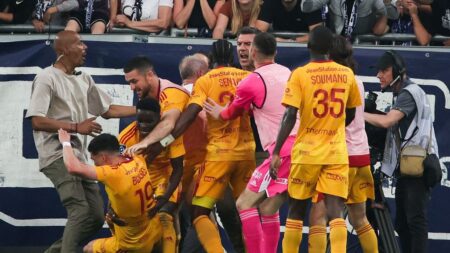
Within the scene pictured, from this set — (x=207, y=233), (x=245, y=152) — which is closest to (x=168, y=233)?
(x=207, y=233)

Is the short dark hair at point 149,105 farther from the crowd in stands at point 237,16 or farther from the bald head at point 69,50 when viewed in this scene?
the crowd in stands at point 237,16

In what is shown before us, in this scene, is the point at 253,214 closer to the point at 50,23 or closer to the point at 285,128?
the point at 285,128

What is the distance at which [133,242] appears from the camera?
41.6ft

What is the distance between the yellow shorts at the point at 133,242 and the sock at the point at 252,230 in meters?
0.80

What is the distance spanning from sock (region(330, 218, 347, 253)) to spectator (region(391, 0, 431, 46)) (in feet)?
11.8

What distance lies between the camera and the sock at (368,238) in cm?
1261

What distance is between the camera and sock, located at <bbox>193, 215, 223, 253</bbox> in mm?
13008

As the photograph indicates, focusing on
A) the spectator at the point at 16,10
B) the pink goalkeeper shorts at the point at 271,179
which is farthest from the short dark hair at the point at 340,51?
the spectator at the point at 16,10

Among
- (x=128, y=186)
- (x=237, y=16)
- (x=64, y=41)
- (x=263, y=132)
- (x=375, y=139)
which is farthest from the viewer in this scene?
(x=237, y=16)

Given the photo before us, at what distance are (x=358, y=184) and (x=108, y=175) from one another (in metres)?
2.23

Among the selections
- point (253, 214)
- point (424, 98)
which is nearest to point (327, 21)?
point (424, 98)

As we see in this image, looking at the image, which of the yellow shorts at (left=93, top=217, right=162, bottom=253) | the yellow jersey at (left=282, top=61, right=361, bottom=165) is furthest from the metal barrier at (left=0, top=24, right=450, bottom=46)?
the yellow jersey at (left=282, top=61, right=361, bottom=165)

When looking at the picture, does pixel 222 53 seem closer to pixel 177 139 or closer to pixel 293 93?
pixel 177 139

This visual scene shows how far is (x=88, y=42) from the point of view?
14.9 metres
